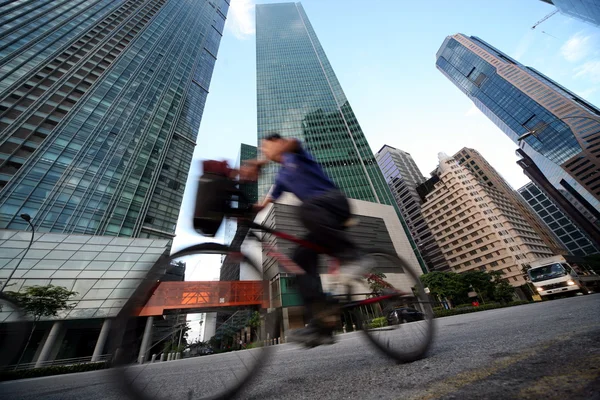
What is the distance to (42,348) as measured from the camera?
14250 mm

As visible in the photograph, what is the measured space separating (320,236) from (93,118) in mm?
46341

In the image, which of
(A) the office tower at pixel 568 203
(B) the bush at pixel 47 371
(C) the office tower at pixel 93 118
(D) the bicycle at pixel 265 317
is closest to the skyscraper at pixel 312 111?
(C) the office tower at pixel 93 118

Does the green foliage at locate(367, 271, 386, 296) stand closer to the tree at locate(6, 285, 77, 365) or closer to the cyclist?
the cyclist

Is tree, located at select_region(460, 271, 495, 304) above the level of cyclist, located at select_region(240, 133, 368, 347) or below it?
above

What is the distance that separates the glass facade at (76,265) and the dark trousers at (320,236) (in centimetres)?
1503

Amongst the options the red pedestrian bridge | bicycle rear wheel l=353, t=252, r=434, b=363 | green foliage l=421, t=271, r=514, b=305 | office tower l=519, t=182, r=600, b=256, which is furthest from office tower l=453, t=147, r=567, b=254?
the red pedestrian bridge

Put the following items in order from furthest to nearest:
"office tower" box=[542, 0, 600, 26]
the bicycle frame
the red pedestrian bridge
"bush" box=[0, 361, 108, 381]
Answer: "office tower" box=[542, 0, 600, 26]
"bush" box=[0, 361, 108, 381]
the bicycle frame
the red pedestrian bridge

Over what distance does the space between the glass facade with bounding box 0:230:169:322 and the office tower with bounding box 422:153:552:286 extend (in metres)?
58.8

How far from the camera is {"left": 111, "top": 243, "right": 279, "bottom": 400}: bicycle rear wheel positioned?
4.93 feet

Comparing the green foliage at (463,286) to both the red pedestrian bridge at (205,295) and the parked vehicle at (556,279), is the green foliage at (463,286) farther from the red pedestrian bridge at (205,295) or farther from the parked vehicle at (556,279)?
the red pedestrian bridge at (205,295)

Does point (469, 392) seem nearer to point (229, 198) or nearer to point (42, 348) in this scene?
point (229, 198)

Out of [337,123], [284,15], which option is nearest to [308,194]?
[337,123]

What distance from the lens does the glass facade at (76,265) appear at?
13.6m

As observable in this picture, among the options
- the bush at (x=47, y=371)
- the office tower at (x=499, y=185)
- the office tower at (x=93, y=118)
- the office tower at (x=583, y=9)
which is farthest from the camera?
the office tower at (x=499, y=185)
